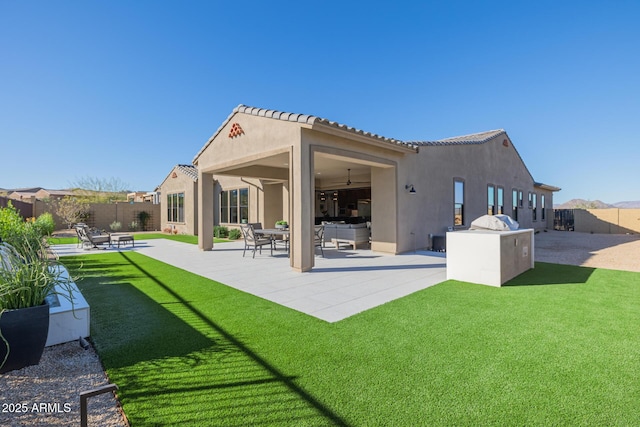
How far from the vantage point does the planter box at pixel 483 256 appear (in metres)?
5.90

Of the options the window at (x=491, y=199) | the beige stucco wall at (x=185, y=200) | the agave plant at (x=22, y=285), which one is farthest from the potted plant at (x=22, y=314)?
the window at (x=491, y=199)

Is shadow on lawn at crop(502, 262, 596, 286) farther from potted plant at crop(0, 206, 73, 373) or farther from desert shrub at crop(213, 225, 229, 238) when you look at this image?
desert shrub at crop(213, 225, 229, 238)

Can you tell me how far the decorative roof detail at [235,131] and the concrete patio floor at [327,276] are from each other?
396cm

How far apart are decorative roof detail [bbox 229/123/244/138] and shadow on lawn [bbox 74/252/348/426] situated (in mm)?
6942

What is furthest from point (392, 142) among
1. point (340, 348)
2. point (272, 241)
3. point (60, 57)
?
point (60, 57)

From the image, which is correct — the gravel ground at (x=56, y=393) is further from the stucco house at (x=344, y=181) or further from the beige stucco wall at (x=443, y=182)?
the beige stucco wall at (x=443, y=182)

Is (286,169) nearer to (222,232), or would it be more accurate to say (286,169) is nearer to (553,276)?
(222,232)

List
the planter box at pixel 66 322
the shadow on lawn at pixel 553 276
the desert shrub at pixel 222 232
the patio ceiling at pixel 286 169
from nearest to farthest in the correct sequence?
the planter box at pixel 66 322
the shadow on lawn at pixel 553 276
the patio ceiling at pixel 286 169
the desert shrub at pixel 222 232

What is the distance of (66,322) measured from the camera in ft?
11.1

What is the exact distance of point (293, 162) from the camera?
7.32 m

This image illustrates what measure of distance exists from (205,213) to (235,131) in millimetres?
3608

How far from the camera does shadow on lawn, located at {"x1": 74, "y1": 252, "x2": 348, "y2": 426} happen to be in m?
2.14

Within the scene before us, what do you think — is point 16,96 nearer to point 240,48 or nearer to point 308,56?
point 240,48

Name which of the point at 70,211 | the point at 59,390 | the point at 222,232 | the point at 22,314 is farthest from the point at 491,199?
the point at 70,211
